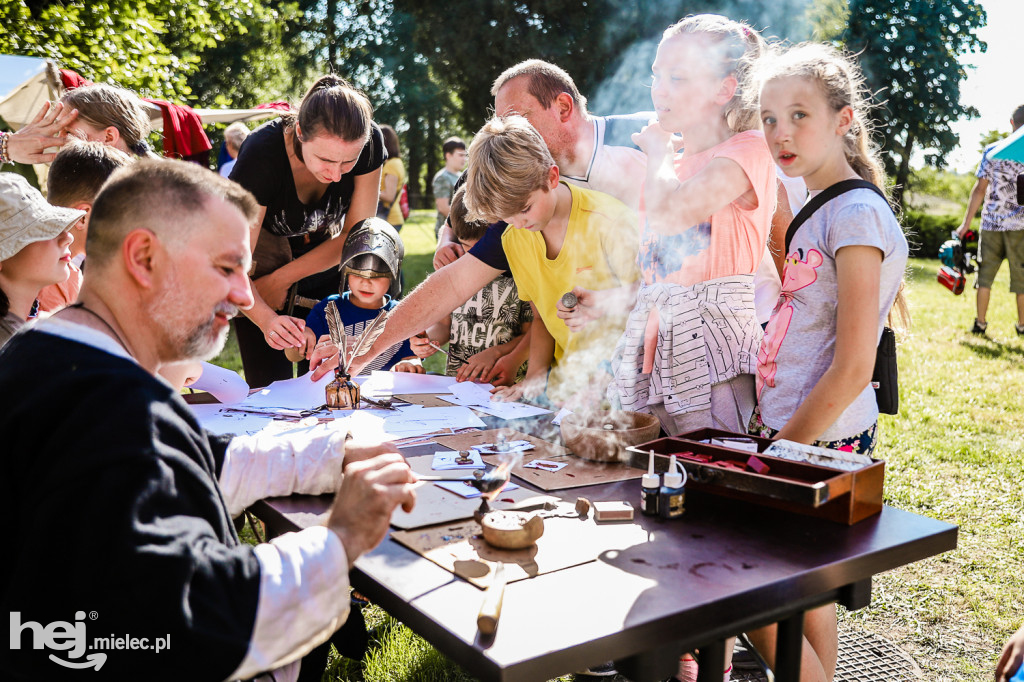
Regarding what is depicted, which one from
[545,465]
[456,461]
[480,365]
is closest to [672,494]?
[545,465]

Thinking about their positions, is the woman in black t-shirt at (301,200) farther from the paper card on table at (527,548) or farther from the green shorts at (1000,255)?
the green shorts at (1000,255)

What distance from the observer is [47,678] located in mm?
1226

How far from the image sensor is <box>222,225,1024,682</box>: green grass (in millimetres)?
3020

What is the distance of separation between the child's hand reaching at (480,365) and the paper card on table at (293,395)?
0.62 m

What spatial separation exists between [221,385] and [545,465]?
1552mm

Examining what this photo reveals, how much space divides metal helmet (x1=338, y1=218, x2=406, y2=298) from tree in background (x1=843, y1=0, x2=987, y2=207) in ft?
55.1

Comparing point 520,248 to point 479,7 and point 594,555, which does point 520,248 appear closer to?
point 594,555

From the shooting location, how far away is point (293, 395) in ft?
10.3

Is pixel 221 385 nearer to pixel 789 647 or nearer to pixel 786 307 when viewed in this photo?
pixel 786 307

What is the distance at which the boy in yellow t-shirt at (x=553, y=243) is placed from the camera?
2.80m

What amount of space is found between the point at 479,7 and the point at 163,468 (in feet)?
55.3

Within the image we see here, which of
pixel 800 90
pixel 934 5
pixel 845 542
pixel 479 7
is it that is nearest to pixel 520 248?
pixel 800 90

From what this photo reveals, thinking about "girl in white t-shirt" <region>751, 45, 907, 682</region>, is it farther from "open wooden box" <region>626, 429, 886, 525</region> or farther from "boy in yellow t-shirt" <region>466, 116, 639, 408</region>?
"boy in yellow t-shirt" <region>466, 116, 639, 408</region>

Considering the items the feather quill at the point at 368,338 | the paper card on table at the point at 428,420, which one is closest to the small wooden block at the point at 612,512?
the paper card on table at the point at 428,420
